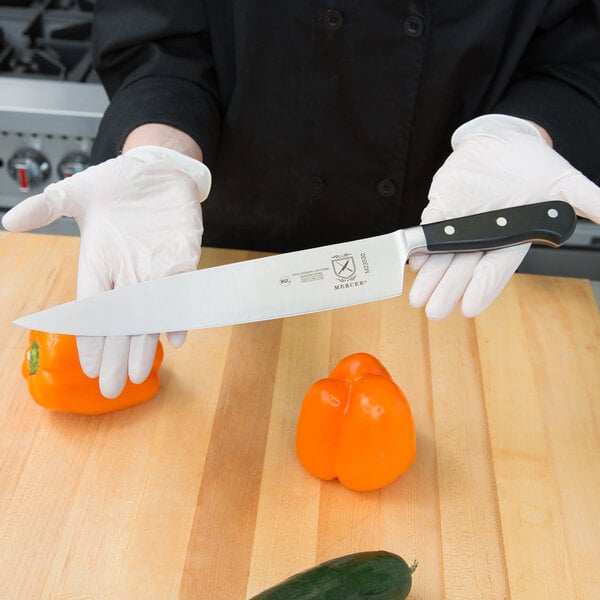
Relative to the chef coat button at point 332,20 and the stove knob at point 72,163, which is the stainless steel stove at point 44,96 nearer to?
the stove knob at point 72,163

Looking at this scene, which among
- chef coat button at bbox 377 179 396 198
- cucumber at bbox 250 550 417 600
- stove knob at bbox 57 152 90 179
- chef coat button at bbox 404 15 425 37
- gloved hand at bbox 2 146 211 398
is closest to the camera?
cucumber at bbox 250 550 417 600

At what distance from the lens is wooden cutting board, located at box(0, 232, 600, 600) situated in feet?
3.22

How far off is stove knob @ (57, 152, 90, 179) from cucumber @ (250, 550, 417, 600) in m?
0.93

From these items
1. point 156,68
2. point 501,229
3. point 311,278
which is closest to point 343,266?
point 311,278

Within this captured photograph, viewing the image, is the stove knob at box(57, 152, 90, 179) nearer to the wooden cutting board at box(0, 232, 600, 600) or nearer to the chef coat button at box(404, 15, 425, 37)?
the wooden cutting board at box(0, 232, 600, 600)

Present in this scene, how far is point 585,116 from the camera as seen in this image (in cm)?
132

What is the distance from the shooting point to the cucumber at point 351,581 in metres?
0.89

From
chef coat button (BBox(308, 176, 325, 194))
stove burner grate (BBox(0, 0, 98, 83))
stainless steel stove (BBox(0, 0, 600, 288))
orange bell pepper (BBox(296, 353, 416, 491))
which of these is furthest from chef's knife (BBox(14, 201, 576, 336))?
stove burner grate (BBox(0, 0, 98, 83))

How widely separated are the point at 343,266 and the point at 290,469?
0.28 meters

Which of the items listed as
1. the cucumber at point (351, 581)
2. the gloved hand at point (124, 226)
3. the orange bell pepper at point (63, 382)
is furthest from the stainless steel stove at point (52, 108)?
the cucumber at point (351, 581)

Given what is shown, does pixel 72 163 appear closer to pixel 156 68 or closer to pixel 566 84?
pixel 156 68

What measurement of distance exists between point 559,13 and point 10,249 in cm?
97

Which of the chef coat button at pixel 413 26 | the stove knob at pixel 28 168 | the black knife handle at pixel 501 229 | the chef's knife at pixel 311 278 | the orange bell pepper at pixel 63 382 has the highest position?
the chef coat button at pixel 413 26

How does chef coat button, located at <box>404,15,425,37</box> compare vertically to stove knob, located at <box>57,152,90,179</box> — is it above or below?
above
